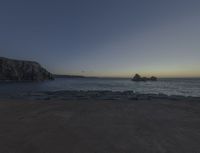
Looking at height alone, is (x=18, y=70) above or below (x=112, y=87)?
above

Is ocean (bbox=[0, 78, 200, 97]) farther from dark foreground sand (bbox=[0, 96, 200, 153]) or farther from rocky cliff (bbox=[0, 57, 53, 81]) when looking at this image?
rocky cliff (bbox=[0, 57, 53, 81])

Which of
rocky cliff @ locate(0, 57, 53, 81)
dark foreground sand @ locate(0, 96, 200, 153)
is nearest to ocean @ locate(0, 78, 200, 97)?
dark foreground sand @ locate(0, 96, 200, 153)

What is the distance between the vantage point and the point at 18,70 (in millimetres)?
113688

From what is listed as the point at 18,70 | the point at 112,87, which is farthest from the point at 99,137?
the point at 18,70

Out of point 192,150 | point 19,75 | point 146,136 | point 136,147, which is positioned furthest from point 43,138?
point 19,75

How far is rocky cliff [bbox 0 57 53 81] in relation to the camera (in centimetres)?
10406

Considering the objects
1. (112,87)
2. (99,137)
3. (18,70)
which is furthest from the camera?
(18,70)

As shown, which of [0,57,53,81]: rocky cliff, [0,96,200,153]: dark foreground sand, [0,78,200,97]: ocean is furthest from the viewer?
[0,57,53,81]: rocky cliff

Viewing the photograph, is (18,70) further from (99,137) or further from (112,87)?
(99,137)

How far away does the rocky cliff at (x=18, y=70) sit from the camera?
104062 mm

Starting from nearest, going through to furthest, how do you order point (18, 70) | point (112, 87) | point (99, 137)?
point (99, 137), point (112, 87), point (18, 70)

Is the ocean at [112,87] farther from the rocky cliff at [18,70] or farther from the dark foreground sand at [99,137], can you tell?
the rocky cliff at [18,70]

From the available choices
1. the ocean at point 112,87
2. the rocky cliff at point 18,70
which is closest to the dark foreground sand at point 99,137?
the ocean at point 112,87

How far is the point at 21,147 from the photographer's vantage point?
568 cm
